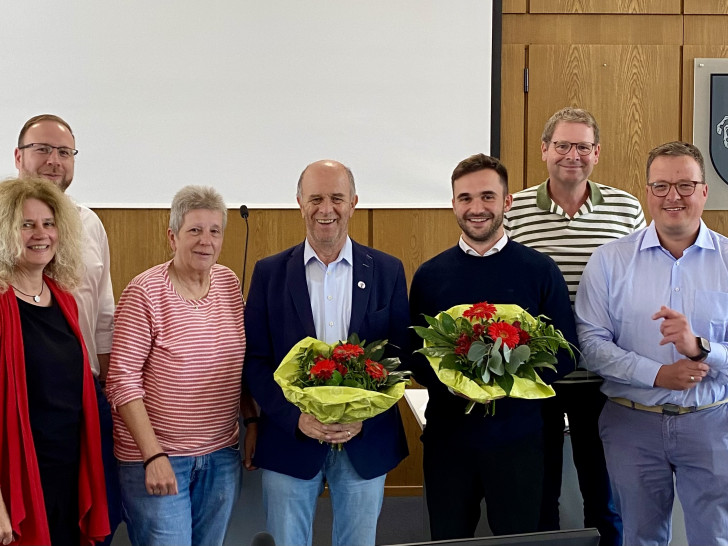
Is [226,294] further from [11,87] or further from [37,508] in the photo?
[11,87]

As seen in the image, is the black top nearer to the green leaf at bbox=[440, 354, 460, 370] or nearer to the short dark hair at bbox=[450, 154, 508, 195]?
the green leaf at bbox=[440, 354, 460, 370]

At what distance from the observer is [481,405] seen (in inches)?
94.3

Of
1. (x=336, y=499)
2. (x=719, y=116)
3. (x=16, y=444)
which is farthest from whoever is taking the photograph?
(x=719, y=116)

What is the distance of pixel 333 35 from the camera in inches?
178

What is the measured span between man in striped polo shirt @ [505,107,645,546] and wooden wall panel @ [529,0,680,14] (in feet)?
5.91

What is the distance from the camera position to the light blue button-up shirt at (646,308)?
2.43m

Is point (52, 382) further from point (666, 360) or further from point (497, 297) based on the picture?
point (666, 360)

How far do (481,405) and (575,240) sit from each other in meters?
0.93

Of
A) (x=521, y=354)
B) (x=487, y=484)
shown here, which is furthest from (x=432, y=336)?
(x=487, y=484)

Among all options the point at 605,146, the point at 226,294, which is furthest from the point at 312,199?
the point at 605,146

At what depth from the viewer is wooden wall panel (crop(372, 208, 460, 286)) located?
15.1ft

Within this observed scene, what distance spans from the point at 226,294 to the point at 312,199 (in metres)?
0.44

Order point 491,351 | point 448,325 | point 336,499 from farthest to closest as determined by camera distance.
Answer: point 336,499 < point 448,325 < point 491,351

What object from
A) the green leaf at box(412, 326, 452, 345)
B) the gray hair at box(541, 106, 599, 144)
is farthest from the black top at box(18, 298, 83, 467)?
the gray hair at box(541, 106, 599, 144)
